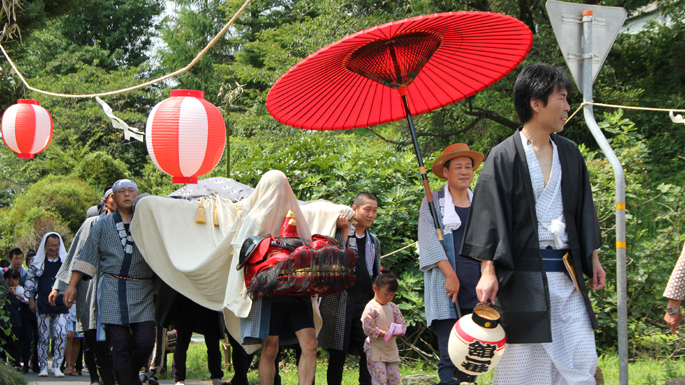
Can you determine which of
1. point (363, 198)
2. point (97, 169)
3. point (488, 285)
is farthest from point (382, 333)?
point (97, 169)

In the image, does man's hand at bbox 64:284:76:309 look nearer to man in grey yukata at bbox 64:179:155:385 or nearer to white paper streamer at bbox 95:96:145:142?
man in grey yukata at bbox 64:179:155:385

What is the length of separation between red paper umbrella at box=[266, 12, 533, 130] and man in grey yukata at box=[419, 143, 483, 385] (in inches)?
23.1

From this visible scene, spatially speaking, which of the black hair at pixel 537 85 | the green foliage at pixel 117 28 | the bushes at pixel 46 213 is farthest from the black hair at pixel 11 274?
the green foliage at pixel 117 28

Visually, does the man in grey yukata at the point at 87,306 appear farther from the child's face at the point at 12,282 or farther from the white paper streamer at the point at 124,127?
the child's face at the point at 12,282

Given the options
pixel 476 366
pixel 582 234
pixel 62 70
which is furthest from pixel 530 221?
pixel 62 70

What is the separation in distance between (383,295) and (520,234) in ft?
8.67

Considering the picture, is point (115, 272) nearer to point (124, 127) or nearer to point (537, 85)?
point (124, 127)

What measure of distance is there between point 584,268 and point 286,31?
2132 centimetres

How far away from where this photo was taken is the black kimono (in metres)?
3.11

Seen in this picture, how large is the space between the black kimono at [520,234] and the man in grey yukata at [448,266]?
1320 mm

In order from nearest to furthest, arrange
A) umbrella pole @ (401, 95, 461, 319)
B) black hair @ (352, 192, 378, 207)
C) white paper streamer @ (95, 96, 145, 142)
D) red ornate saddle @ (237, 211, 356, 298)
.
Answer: red ornate saddle @ (237, 211, 356, 298)
umbrella pole @ (401, 95, 461, 319)
black hair @ (352, 192, 378, 207)
white paper streamer @ (95, 96, 145, 142)

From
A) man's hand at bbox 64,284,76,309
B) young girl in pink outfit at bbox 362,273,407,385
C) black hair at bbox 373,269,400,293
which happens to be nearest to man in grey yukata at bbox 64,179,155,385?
man's hand at bbox 64,284,76,309

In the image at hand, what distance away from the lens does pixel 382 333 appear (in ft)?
18.2

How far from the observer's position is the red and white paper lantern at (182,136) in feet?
21.0
